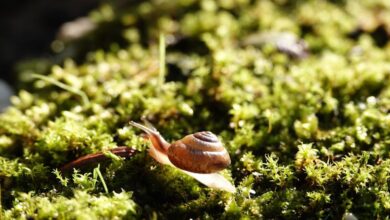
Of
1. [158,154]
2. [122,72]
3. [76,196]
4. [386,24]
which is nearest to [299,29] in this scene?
[386,24]

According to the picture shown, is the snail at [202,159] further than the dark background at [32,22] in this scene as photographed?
No

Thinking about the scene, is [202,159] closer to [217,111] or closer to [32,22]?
[217,111]

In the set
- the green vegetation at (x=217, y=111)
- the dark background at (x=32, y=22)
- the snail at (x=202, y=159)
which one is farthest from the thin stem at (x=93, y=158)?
the dark background at (x=32, y=22)

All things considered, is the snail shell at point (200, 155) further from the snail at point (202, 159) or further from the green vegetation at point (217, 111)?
the green vegetation at point (217, 111)

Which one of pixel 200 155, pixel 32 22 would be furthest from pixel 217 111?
pixel 32 22

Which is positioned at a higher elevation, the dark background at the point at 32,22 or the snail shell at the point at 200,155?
the dark background at the point at 32,22

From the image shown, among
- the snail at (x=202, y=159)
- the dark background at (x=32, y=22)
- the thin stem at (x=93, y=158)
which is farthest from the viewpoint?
the dark background at (x=32, y=22)
